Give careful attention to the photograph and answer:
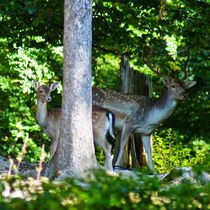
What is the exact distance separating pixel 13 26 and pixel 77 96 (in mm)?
4586

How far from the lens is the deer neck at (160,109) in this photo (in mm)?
13016

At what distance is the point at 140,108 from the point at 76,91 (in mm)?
4184

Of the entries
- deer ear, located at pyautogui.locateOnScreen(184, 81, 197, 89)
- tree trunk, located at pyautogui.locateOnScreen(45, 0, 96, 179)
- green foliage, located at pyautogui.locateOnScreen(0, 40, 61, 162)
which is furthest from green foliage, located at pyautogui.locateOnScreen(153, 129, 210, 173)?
tree trunk, located at pyautogui.locateOnScreen(45, 0, 96, 179)

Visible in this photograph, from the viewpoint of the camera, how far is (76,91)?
8.92 metres

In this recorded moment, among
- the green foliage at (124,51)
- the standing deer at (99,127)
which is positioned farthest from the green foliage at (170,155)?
the standing deer at (99,127)

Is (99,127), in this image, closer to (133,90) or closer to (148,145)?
(148,145)

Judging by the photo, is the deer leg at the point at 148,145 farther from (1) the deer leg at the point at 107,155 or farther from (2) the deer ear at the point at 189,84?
(1) the deer leg at the point at 107,155

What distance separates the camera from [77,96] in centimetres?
893

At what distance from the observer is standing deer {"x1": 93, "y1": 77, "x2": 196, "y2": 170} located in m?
12.9

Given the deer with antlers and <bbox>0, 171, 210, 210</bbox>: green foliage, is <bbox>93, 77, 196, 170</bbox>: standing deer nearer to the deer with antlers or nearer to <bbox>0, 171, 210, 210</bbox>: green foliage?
the deer with antlers

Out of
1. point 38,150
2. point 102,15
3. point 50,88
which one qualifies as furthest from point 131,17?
point 38,150

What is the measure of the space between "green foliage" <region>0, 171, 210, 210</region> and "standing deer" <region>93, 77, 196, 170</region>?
9051 mm

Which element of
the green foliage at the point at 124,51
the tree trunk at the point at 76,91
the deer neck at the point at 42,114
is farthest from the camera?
the green foliage at the point at 124,51

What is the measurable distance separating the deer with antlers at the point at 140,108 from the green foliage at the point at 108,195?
9.04 m
